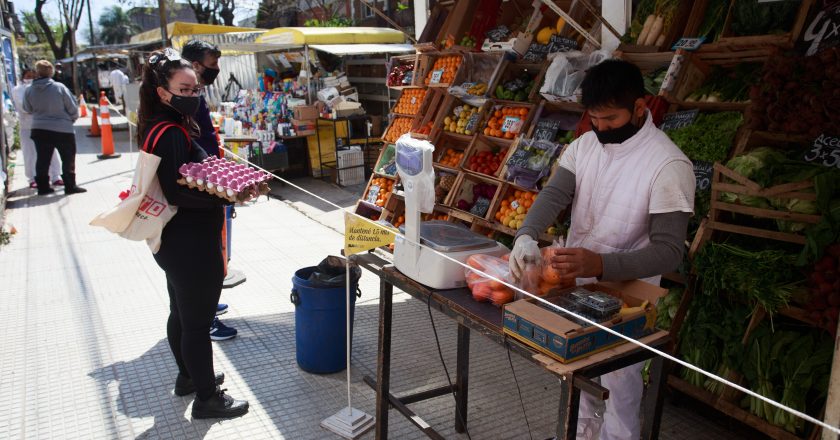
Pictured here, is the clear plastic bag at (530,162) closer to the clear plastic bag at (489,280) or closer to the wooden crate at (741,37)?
the wooden crate at (741,37)

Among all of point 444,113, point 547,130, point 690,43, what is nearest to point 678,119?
point 690,43

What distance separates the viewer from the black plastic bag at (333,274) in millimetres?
3998

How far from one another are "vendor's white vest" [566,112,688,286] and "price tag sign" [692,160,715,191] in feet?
3.75

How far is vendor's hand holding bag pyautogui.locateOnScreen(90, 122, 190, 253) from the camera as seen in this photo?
10.1ft

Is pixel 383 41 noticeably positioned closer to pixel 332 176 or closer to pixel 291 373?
pixel 332 176

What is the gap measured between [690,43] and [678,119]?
51cm

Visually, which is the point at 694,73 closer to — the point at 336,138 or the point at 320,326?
the point at 320,326

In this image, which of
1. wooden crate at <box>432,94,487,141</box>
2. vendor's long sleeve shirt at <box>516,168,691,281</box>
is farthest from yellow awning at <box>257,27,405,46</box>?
vendor's long sleeve shirt at <box>516,168,691,281</box>

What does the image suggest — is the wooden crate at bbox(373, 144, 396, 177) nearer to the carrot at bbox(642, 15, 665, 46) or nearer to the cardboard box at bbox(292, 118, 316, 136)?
the carrot at bbox(642, 15, 665, 46)

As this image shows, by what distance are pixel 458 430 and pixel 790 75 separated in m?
2.80

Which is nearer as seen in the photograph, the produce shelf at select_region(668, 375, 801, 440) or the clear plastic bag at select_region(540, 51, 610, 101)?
the produce shelf at select_region(668, 375, 801, 440)

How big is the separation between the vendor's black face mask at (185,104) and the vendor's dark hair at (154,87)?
7cm

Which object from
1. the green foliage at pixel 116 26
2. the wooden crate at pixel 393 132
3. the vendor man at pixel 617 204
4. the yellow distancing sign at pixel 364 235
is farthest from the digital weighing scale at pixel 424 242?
the green foliage at pixel 116 26

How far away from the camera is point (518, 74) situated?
19.3 ft
